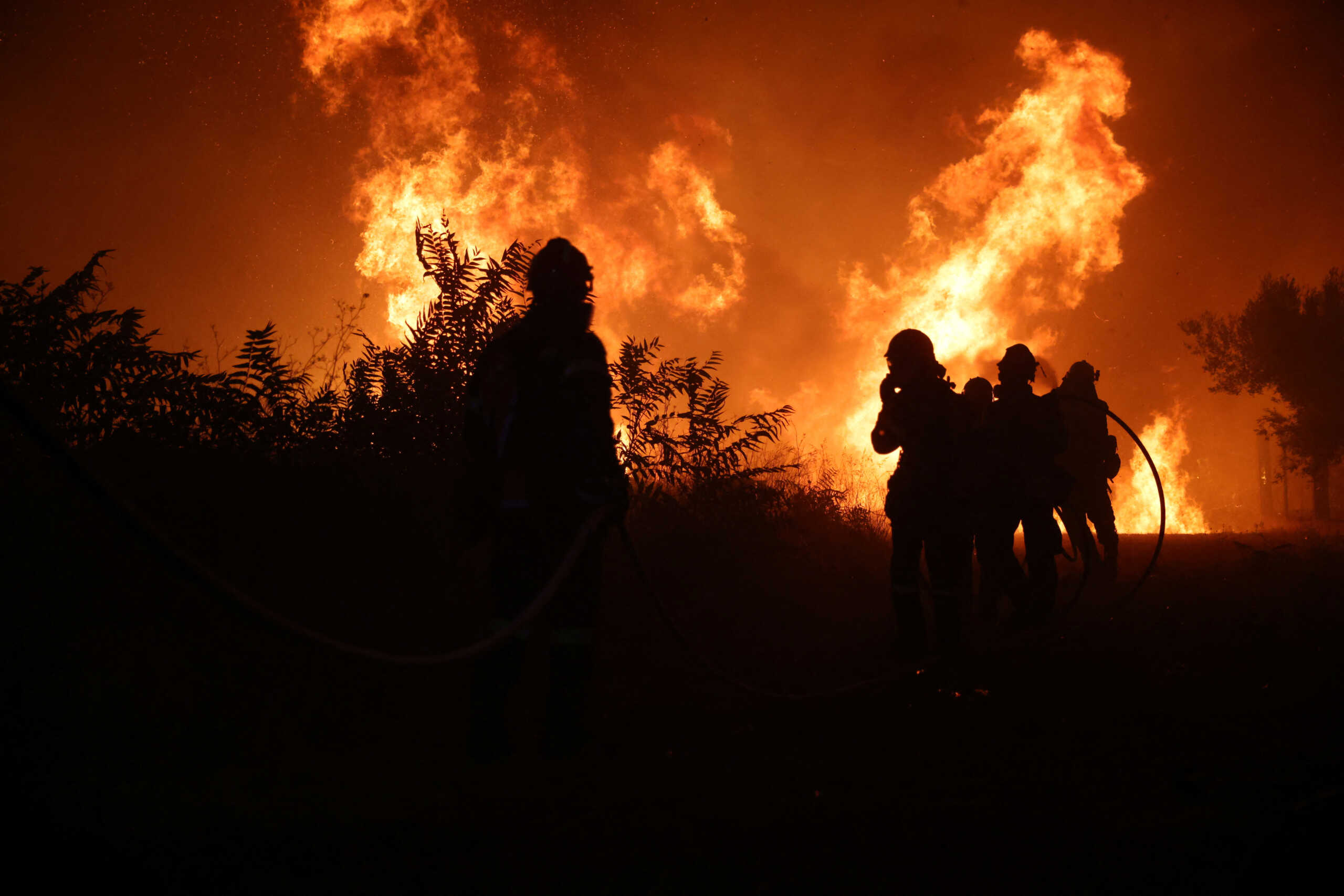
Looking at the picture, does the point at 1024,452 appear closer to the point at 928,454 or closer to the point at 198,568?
the point at 928,454

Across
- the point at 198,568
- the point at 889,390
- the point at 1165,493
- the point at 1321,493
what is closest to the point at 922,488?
the point at 889,390

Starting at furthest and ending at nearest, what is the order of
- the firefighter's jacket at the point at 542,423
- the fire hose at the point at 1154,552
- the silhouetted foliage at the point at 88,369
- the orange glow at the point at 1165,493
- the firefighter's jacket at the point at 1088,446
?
the orange glow at the point at 1165,493, the firefighter's jacket at the point at 1088,446, the fire hose at the point at 1154,552, the silhouetted foliage at the point at 88,369, the firefighter's jacket at the point at 542,423

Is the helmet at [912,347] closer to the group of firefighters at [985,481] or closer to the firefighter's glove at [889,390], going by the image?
the group of firefighters at [985,481]

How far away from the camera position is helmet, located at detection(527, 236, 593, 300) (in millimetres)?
3629

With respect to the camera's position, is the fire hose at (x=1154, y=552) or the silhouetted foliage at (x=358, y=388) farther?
the fire hose at (x=1154, y=552)

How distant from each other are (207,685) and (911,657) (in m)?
4.20

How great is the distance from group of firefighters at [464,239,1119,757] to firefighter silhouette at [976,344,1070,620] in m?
0.01

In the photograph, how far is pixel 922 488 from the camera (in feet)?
17.3

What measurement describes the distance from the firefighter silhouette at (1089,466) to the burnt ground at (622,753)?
2420mm

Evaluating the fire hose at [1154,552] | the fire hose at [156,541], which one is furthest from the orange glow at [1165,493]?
the fire hose at [156,541]

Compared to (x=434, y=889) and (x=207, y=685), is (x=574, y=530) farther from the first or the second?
(x=207, y=685)

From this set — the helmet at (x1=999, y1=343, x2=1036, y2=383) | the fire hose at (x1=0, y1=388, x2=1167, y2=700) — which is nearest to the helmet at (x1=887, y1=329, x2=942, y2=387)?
the helmet at (x1=999, y1=343, x2=1036, y2=383)

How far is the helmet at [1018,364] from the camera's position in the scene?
6.71 m

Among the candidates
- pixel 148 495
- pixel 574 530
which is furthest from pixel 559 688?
pixel 148 495
